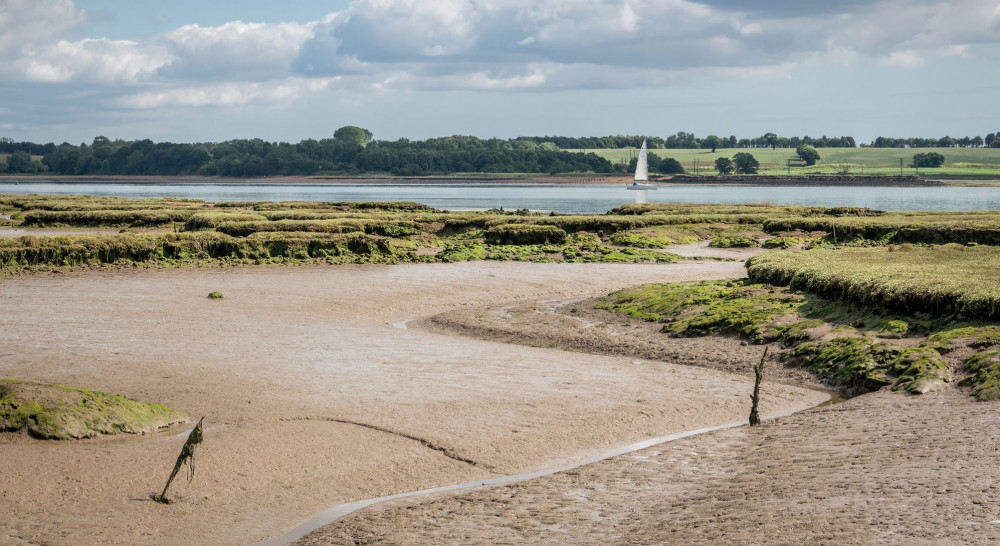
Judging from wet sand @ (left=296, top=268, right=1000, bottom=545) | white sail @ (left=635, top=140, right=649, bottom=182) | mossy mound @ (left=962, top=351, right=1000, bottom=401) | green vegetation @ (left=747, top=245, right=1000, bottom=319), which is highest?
white sail @ (left=635, top=140, right=649, bottom=182)

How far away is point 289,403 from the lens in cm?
1716

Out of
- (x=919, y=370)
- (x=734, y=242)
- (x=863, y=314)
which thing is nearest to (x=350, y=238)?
(x=734, y=242)

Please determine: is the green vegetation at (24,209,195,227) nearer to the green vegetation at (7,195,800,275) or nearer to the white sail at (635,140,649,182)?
the green vegetation at (7,195,800,275)

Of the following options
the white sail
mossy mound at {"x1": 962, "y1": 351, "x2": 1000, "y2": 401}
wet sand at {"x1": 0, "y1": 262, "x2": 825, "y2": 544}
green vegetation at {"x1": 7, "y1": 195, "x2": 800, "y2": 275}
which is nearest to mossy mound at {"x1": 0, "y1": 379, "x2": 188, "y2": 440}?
wet sand at {"x1": 0, "y1": 262, "x2": 825, "y2": 544}

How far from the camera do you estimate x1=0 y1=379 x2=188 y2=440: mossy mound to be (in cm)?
1416

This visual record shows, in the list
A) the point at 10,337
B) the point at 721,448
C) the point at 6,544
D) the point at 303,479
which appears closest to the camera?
the point at 6,544

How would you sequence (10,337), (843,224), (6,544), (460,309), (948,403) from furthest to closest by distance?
(843,224) → (460,309) → (10,337) → (948,403) → (6,544)

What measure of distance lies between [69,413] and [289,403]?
3.78 metres

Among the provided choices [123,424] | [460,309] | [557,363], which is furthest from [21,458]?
[460,309]

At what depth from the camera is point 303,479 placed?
1304 centimetres

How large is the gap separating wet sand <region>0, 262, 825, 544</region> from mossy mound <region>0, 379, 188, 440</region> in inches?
11.2

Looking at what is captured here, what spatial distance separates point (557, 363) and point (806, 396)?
550 centimetres

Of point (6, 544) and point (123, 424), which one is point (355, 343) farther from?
point (6, 544)

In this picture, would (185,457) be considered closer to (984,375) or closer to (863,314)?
(984,375)
